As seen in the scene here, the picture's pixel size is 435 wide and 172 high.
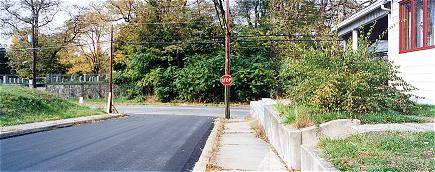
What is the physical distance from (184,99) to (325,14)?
15.0 metres

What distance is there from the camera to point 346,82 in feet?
29.0

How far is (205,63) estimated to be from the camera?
40.7 meters

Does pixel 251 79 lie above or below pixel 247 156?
above

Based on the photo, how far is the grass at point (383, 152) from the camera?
4.68 m

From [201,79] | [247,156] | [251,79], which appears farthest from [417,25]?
[201,79]

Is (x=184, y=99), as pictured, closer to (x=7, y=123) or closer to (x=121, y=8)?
(x=121, y=8)

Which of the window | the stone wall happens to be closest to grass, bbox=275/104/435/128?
the window

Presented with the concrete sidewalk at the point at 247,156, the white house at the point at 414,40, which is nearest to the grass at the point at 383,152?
the concrete sidewalk at the point at 247,156

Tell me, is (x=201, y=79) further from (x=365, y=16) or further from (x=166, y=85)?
(x=365, y=16)

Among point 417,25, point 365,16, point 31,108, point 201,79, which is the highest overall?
point 365,16

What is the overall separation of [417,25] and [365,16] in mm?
4856

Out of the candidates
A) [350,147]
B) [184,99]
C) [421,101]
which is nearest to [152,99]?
[184,99]

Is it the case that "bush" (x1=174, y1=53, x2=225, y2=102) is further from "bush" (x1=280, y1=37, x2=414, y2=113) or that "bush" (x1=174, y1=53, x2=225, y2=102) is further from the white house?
"bush" (x1=280, y1=37, x2=414, y2=113)

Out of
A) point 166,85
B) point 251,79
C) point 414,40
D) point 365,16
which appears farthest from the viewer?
point 166,85
